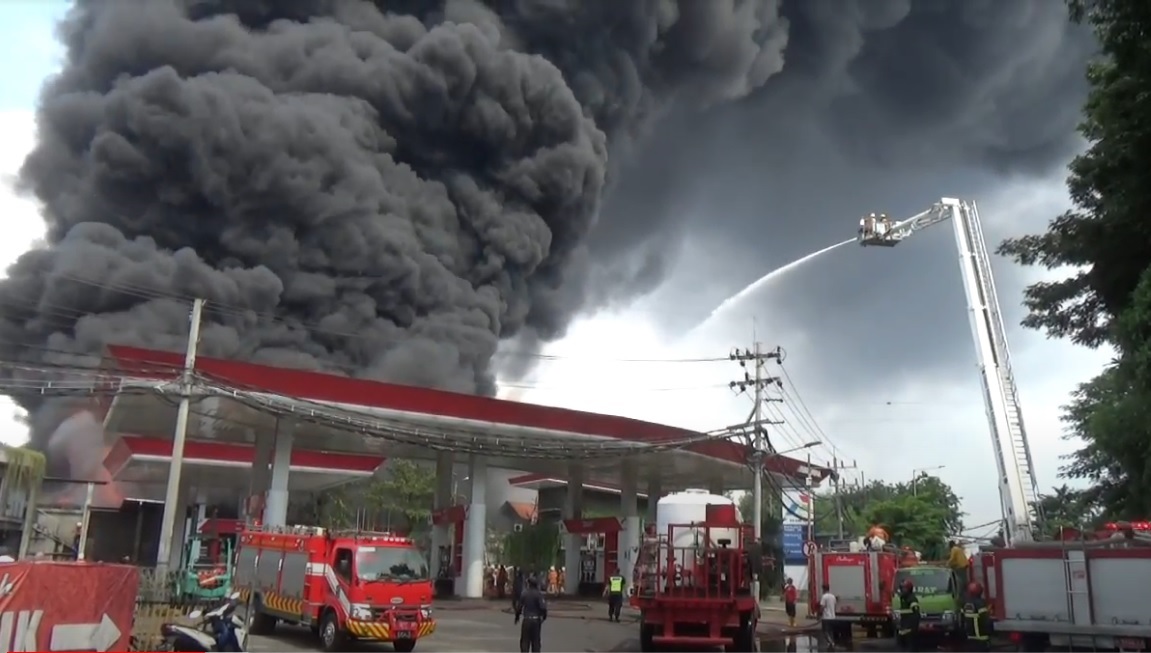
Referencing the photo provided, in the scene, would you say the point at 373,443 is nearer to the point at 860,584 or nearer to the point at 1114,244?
the point at 860,584

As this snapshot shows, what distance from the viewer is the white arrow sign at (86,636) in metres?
6.75

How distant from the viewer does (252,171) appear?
108 feet

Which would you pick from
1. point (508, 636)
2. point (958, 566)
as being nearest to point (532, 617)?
point (508, 636)

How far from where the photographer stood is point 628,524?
97.0ft

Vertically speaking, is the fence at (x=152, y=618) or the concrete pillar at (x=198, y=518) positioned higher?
the concrete pillar at (x=198, y=518)

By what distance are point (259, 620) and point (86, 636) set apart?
359 inches

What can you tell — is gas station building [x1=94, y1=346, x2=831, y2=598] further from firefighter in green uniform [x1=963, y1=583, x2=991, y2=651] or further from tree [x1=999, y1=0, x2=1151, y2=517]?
tree [x1=999, y1=0, x2=1151, y2=517]

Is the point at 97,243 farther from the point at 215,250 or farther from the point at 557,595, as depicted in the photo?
the point at 557,595

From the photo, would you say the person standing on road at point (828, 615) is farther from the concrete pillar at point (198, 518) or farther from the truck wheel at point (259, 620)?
the concrete pillar at point (198, 518)

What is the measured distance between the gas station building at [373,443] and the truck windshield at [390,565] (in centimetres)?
606

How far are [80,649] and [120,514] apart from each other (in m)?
28.0

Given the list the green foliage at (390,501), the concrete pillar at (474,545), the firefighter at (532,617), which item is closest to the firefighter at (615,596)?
the concrete pillar at (474,545)

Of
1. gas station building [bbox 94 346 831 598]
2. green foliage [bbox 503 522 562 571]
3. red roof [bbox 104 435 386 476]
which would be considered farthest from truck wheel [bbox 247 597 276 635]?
green foliage [bbox 503 522 562 571]

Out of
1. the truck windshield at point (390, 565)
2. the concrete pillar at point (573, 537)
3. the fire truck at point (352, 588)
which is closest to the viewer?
the fire truck at point (352, 588)
